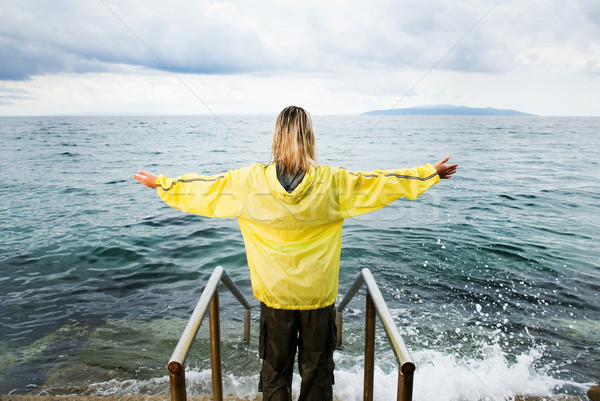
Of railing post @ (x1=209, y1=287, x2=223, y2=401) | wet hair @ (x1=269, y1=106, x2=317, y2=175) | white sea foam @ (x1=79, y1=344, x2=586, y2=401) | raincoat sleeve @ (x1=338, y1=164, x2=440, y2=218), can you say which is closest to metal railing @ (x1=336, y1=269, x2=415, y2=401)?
raincoat sleeve @ (x1=338, y1=164, x2=440, y2=218)

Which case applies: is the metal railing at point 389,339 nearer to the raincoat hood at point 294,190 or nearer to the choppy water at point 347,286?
the raincoat hood at point 294,190

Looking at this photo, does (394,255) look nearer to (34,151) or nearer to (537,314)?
(537,314)

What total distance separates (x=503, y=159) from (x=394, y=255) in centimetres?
2129

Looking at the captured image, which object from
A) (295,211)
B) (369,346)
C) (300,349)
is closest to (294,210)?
(295,211)

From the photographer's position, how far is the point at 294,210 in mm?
2211

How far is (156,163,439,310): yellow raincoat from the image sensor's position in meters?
2.23

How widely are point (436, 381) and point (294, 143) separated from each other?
10.6 feet

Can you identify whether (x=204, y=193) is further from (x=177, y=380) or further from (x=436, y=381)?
(x=436, y=381)

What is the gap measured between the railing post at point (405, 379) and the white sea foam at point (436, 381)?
1.95m

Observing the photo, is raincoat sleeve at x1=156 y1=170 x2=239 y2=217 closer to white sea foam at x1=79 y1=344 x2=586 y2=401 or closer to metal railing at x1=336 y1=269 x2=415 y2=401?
metal railing at x1=336 y1=269 x2=415 y2=401

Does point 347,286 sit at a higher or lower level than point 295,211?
lower

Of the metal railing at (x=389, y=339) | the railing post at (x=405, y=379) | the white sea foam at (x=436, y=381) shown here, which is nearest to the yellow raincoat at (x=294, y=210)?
the metal railing at (x=389, y=339)

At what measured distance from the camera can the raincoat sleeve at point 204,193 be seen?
2346mm

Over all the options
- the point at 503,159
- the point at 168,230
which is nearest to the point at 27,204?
the point at 168,230
